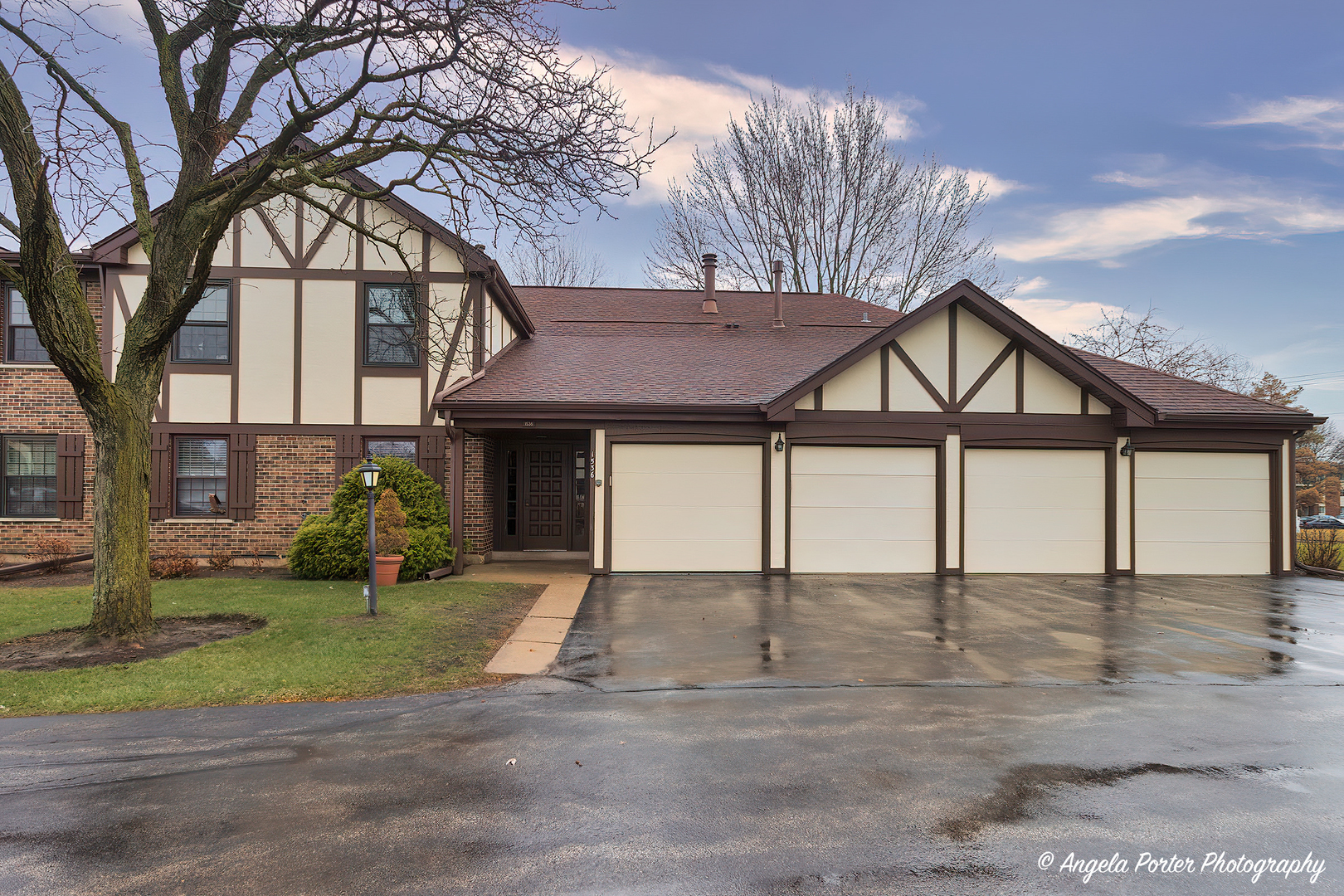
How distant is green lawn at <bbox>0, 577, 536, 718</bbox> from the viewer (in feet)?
18.8

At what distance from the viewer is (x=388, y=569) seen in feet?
36.7

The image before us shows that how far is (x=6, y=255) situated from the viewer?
13.2m

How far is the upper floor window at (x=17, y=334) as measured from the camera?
1341 cm

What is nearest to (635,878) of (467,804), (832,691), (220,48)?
(467,804)

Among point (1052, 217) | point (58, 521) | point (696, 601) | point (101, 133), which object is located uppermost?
point (1052, 217)

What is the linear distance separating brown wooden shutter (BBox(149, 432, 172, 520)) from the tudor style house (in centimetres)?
5

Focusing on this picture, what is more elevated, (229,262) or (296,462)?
(229,262)

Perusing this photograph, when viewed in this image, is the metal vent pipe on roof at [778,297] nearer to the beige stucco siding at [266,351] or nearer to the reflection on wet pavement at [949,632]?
the reflection on wet pavement at [949,632]

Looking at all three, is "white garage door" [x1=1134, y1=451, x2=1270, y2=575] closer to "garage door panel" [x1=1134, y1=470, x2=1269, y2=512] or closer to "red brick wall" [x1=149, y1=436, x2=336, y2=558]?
"garage door panel" [x1=1134, y1=470, x2=1269, y2=512]

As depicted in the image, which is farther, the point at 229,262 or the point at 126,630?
the point at 229,262

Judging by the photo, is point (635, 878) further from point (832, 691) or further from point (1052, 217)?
point (1052, 217)

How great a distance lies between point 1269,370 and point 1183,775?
42287 millimetres

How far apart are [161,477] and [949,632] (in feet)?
44.2

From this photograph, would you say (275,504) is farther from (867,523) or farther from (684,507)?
(867,523)
